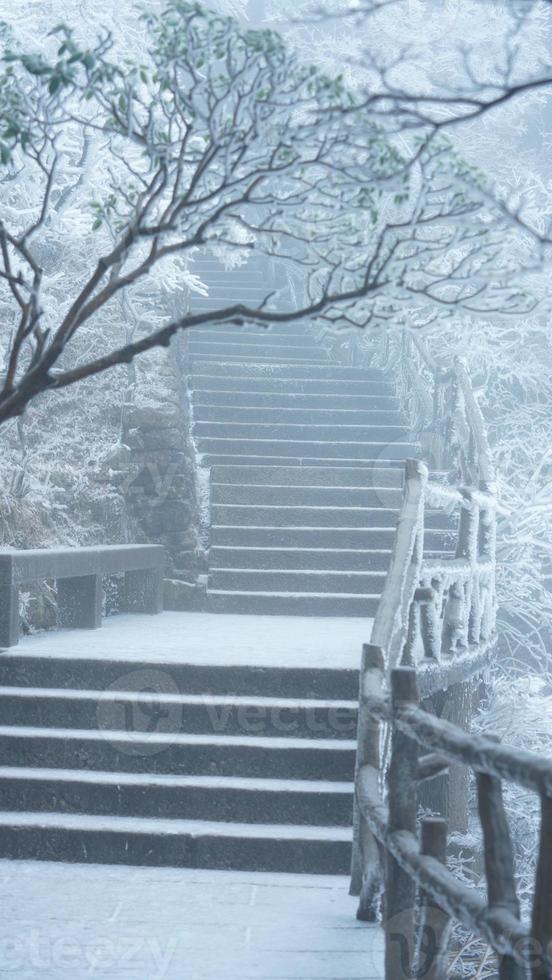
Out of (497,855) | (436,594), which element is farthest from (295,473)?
(497,855)

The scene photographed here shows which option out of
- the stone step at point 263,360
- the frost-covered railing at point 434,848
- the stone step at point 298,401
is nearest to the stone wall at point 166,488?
the stone step at point 298,401

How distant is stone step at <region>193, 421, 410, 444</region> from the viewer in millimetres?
13250

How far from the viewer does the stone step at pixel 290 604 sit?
1048 centimetres

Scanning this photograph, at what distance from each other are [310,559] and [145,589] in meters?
1.66

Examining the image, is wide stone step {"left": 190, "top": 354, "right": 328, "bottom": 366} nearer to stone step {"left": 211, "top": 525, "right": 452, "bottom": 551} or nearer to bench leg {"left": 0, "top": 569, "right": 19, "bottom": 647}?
stone step {"left": 211, "top": 525, "right": 452, "bottom": 551}

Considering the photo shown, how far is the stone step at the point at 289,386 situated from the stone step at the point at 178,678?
7.76 m

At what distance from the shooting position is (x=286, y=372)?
14.9 meters

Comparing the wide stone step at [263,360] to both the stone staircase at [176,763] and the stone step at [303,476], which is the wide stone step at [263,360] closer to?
the stone step at [303,476]

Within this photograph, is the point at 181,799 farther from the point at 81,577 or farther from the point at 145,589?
the point at 145,589

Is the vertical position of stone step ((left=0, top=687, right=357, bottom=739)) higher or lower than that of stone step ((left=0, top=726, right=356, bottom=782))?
higher

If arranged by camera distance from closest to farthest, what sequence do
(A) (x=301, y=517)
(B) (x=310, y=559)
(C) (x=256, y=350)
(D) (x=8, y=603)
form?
(D) (x=8, y=603) < (B) (x=310, y=559) < (A) (x=301, y=517) < (C) (x=256, y=350)

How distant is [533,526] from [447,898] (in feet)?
34.7

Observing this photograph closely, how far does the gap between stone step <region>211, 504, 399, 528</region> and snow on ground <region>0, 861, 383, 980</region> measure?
6235mm
